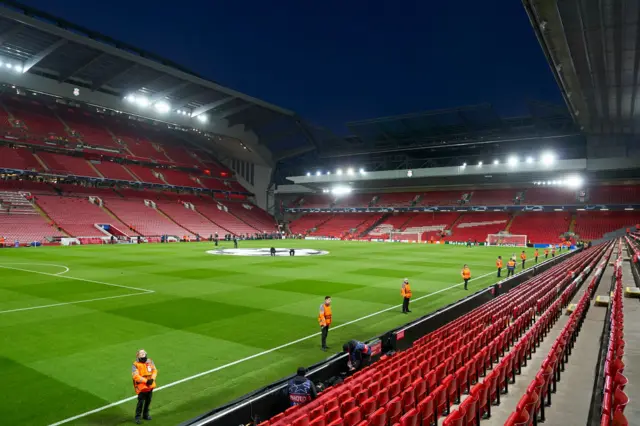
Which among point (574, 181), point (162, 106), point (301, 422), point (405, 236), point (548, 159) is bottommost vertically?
point (301, 422)

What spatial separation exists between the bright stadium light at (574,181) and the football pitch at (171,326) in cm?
4004

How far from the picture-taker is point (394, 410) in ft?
19.3

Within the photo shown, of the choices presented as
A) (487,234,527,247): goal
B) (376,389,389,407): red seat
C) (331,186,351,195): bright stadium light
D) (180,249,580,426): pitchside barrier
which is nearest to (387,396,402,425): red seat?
(376,389,389,407): red seat

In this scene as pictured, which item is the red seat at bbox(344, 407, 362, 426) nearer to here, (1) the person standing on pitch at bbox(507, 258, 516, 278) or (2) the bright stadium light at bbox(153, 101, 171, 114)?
(1) the person standing on pitch at bbox(507, 258, 516, 278)

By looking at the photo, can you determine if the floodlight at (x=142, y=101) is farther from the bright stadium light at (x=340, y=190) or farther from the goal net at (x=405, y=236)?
the goal net at (x=405, y=236)

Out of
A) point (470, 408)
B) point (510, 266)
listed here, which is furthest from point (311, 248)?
point (470, 408)

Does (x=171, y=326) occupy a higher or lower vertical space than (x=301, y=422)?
lower

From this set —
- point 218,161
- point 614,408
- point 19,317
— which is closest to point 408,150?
point 218,161

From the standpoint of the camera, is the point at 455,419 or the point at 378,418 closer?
the point at 455,419

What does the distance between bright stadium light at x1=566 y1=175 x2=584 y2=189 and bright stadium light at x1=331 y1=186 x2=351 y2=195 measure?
36506mm

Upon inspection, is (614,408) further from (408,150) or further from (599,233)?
(408,150)

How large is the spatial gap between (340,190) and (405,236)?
64.3 ft

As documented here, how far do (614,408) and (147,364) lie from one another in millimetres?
6777

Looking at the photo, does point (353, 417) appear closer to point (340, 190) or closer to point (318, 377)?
point (318, 377)
